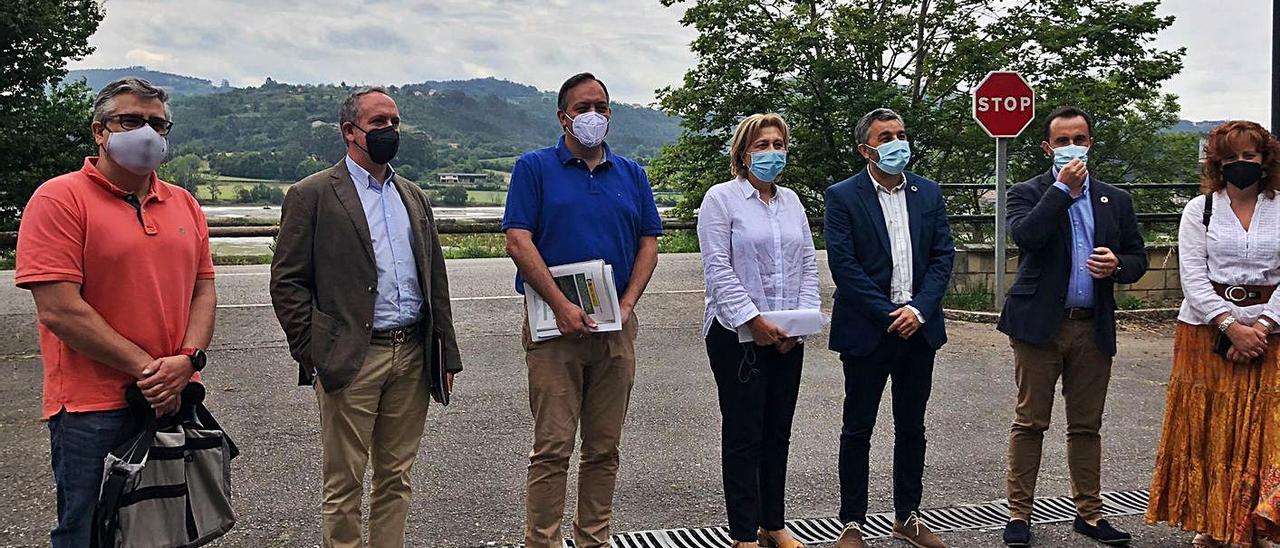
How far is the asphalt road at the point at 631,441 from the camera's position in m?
5.27

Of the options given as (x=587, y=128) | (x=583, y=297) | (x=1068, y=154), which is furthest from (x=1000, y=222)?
(x=583, y=297)

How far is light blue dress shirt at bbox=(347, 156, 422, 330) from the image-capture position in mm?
4219

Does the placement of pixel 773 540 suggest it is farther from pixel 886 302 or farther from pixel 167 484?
pixel 167 484

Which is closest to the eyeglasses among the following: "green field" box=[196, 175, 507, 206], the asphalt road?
the asphalt road

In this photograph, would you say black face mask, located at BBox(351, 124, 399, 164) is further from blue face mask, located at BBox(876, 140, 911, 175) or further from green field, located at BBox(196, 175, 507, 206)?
green field, located at BBox(196, 175, 507, 206)

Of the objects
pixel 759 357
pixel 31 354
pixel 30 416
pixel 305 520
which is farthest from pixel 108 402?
pixel 31 354

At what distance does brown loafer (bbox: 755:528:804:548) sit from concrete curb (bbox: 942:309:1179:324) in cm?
743

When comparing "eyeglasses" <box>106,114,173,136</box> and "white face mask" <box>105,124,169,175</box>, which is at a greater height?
"eyeglasses" <box>106,114,173,136</box>

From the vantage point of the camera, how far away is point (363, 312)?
13.5ft

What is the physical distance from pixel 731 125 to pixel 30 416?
12.4 m

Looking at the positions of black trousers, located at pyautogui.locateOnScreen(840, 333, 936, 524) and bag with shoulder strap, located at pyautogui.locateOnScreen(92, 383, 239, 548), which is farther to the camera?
black trousers, located at pyautogui.locateOnScreen(840, 333, 936, 524)

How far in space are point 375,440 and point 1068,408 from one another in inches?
132

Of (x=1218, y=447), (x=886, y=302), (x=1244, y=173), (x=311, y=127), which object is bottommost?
(x=1218, y=447)

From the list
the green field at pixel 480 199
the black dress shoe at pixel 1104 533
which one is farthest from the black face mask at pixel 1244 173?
the green field at pixel 480 199
